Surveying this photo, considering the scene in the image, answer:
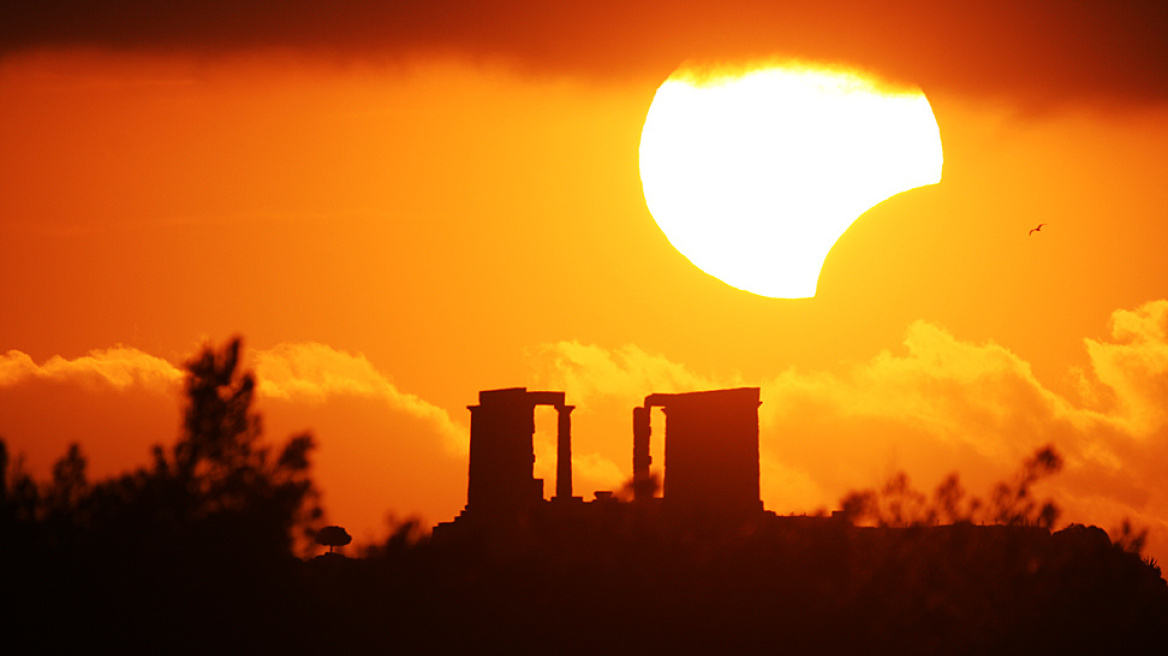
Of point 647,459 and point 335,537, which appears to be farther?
point 647,459

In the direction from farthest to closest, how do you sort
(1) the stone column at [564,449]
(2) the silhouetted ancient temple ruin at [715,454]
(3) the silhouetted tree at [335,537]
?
(1) the stone column at [564,449] → (2) the silhouetted ancient temple ruin at [715,454] → (3) the silhouetted tree at [335,537]

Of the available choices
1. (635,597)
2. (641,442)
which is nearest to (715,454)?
(641,442)

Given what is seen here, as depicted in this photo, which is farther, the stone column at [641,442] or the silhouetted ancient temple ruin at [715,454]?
the stone column at [641,442]

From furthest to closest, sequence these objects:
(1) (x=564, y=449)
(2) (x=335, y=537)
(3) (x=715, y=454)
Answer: (1) (x=564, y=449), (3) (x=715, y=454), (2) (x=335, y=537)

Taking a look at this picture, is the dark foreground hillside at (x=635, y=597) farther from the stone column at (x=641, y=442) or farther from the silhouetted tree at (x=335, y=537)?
the stone column at (x=641, y=442)

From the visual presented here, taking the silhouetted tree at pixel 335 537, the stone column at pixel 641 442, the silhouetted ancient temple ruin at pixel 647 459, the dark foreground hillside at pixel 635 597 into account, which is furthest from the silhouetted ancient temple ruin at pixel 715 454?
the silhouetted tree at pixel 335 537

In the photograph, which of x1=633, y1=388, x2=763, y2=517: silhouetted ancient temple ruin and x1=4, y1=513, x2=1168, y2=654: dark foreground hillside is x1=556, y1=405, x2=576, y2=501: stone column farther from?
x1=4, y1=513, x2=1168, y2=654: dark foreground hillside

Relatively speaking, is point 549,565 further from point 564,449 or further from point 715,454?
point 564,449

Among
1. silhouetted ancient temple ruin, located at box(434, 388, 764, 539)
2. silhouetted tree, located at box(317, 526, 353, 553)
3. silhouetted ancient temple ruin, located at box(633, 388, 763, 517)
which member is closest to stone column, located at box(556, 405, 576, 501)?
silhouetted ancient temple ruin, located at box(434, 388, 764, 539)

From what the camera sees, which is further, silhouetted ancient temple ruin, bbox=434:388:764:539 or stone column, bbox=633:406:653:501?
stone column, bbox=633:406:653:501

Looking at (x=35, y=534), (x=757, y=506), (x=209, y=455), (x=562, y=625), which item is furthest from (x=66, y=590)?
(x=757, y=506)

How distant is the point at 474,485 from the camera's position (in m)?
34.4

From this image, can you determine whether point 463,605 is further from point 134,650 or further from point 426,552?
point 134,650

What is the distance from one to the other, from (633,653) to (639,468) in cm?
1259
